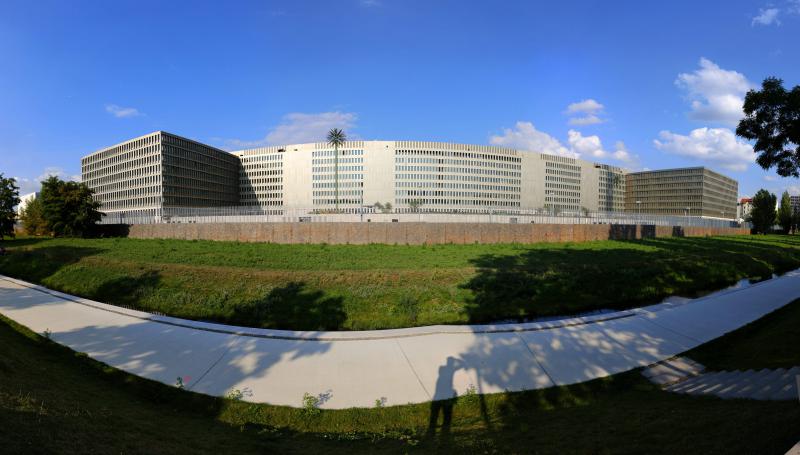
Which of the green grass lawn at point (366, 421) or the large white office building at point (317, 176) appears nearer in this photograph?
the green grass lawn at point (366, 421)

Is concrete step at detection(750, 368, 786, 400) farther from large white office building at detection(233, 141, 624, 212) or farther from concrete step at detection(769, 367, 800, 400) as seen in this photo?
large white office building at detection(233, 141, 624, 212)

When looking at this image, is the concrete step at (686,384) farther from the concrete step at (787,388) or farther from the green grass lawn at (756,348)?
the concrete step at (787,388)

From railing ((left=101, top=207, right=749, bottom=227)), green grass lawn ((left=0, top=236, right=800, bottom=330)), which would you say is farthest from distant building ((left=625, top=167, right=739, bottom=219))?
green grass lawn ((left=0, top=236, right=800, bottom=330))

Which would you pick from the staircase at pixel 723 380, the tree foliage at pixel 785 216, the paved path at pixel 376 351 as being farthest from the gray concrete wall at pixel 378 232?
the tree foliage at pixel 785 216

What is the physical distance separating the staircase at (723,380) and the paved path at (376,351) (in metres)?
0.59

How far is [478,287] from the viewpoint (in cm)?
1956

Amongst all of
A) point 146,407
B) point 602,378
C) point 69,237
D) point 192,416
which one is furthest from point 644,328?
point 69,237

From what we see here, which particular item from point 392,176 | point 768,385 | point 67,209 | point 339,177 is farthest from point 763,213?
point 67,209

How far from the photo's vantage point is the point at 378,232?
1232 inches

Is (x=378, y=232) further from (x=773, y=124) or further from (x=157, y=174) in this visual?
(x=157, y=174)

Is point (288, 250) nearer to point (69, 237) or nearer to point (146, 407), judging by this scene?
point (146, 407)

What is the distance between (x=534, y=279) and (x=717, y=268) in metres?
16.4

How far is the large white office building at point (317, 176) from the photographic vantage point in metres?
105

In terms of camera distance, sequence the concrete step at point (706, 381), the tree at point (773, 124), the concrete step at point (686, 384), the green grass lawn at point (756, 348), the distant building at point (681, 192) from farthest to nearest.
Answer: the distant building at point (681, 192), the tree at point (773, 124), the green grass lawn at point (756, 348), the concrete step at point (686, 384), the concrete step at point (706, 381)
